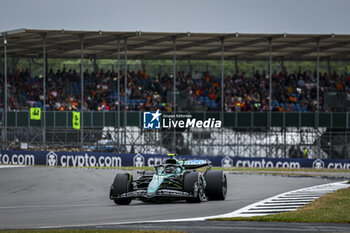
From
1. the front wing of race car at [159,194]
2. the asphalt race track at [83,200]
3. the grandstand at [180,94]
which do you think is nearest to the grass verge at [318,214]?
the asphalt race track at [83,200]

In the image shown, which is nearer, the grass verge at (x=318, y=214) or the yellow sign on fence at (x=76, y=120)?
the grass verge at (x=318, y=214)

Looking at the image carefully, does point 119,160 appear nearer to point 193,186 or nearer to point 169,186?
point 169,186

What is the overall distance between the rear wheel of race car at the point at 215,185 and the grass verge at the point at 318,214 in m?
2.68

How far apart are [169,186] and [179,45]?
33.6 meters

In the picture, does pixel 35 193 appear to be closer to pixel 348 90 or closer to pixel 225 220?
pixel 225 220

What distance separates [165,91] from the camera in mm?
52906

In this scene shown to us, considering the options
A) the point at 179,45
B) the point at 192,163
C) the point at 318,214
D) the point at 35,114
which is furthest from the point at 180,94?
the point at 318,214

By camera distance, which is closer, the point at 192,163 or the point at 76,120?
the point at 192,163

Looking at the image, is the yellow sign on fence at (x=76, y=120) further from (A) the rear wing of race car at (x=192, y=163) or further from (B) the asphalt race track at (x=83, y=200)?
(A) the rear wing of race car at (x=192, y=163)

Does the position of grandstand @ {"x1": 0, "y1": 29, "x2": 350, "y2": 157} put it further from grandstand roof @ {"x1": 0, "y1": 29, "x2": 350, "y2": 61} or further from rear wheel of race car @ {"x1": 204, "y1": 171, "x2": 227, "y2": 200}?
rear wheel of race car @ {"x1": 204, "y1": 171, "x2": 227, "y2": 200}

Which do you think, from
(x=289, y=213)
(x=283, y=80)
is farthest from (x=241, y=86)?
(x=289, y=213)

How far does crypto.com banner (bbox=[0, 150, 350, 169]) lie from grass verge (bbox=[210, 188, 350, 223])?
21.1 meters

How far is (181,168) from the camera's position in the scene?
1889cm

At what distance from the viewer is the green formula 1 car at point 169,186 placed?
58.9ft
